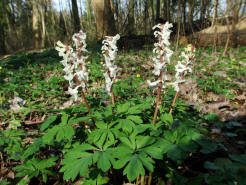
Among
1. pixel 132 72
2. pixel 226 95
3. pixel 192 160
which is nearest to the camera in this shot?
pixel 192 160

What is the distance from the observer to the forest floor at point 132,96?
2248mm

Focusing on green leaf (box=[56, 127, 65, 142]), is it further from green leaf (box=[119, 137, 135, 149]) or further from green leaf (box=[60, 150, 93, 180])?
green leaf (box=[119, 137, 135, 149])

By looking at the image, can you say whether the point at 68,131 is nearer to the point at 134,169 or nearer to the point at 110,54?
the point at 134,169

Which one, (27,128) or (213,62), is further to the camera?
(213,62)

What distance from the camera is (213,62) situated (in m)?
6.24

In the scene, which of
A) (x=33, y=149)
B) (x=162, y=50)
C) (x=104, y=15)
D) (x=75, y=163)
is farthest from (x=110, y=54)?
(x=104, y=15)

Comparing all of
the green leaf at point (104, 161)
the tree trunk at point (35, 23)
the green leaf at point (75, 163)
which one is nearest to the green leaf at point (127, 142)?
the green leaf at point (104, 161)

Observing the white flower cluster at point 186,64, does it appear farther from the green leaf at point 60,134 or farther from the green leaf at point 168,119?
the green leaf at point 60,134

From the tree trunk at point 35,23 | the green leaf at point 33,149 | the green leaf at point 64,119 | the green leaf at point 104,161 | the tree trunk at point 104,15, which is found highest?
the tree trunk at point 35,23

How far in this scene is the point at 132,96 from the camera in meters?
3.58

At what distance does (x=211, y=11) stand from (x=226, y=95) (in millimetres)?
4530

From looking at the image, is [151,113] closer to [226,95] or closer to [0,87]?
[226,95]

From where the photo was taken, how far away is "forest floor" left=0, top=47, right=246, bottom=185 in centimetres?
225

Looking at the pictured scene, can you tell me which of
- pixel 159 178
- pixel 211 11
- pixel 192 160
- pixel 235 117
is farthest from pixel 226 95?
pixel 211 11
